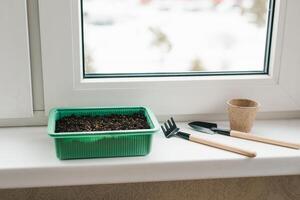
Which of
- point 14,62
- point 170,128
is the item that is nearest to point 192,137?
point 170,128

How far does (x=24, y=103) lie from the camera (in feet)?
2.95

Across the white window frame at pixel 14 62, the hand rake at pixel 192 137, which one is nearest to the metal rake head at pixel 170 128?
the hand rake at pixel 192 137

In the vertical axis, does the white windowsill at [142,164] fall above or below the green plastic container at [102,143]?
below

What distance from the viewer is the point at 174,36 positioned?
0.97 metres

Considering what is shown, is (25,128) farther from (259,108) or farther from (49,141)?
(259,108)

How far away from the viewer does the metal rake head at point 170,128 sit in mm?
903

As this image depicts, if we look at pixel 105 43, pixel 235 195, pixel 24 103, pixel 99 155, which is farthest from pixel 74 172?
pixel 235 195

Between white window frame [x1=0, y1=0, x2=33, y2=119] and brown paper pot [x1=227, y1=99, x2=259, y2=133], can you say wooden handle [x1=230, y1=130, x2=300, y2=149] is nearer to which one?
brown paper pot [x1=227, y1=99, x2=259, y2=133]

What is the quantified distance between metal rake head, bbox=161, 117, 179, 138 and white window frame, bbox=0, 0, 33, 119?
0.97 feet

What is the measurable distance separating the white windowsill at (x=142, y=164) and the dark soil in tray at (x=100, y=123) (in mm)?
53

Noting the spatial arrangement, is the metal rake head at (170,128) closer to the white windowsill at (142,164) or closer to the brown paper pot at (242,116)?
the white windowsill at (142,164)

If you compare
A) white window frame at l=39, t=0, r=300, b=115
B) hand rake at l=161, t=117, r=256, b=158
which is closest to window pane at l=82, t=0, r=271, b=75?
white window frame at l=39, t=0, r=300, b=115

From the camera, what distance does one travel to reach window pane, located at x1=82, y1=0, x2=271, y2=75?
932 mm

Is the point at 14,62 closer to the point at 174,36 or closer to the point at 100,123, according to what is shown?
the point at 100,123
